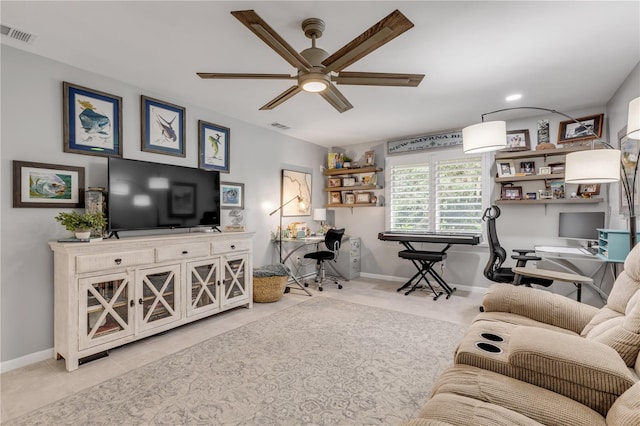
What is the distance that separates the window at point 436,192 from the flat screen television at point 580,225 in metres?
0.98

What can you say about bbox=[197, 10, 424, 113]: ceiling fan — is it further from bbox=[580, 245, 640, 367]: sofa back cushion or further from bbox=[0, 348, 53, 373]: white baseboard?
bbox=[0, 348, 53, 373]: white baseboard

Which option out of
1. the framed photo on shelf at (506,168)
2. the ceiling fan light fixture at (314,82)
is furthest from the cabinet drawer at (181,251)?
the framed photo on shelf at (506,168)

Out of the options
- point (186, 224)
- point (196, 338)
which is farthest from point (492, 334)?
point (186, 224)

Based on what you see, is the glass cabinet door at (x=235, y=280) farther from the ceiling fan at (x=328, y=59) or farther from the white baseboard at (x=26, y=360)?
the ceiling fan at (x=328, y=59)

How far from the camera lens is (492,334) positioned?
1.69m

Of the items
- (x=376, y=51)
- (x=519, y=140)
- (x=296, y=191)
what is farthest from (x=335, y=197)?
(x=376, y=51)

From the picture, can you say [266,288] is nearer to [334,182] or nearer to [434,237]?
[434,237]

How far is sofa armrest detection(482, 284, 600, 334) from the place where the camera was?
193 cm

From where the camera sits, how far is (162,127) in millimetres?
3428

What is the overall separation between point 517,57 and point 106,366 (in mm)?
4215

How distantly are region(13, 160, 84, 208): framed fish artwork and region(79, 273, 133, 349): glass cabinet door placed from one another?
0.78 m

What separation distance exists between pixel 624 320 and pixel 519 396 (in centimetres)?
70

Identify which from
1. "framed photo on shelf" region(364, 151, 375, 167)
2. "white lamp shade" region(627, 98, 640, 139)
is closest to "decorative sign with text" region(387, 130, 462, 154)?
"framed photo on shelf" region(364, 151, 375, 167)

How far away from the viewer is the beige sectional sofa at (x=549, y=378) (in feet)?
3.36
